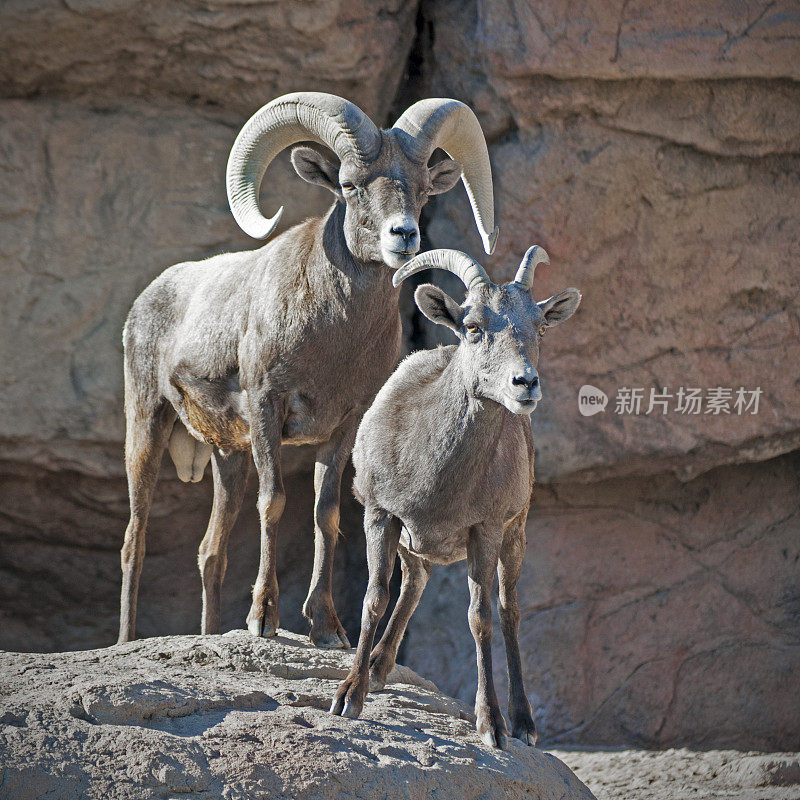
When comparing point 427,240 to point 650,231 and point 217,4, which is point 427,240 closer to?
point 650,231

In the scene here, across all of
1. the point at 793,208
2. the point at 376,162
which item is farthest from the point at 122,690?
the point at 793,208

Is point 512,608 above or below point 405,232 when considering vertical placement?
below

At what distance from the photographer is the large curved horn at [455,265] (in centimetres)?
498

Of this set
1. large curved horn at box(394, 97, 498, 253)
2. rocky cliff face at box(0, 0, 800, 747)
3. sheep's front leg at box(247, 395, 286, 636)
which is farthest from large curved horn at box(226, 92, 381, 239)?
rocky cliff face at box(0, 0, 800, 747)

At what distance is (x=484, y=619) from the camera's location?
16.5 feet

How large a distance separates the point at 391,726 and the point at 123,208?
17.4 ft

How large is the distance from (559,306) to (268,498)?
2022 millimetres

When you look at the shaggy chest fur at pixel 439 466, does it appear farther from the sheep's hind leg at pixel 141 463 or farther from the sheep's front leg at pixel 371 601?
the sheep's hind leg at pixel 141 463

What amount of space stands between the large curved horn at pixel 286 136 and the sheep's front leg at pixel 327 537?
128 centimetres

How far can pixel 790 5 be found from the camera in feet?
27.0

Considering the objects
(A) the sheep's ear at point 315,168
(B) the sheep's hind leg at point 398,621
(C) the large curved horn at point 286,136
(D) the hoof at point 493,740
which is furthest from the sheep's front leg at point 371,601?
(A) the sheep's ear at point 315,168

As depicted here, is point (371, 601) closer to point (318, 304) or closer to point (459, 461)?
point (459, 461)

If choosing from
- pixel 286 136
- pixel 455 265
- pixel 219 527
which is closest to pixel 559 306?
pixel 455 265

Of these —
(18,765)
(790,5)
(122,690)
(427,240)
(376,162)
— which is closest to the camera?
(18,765)
